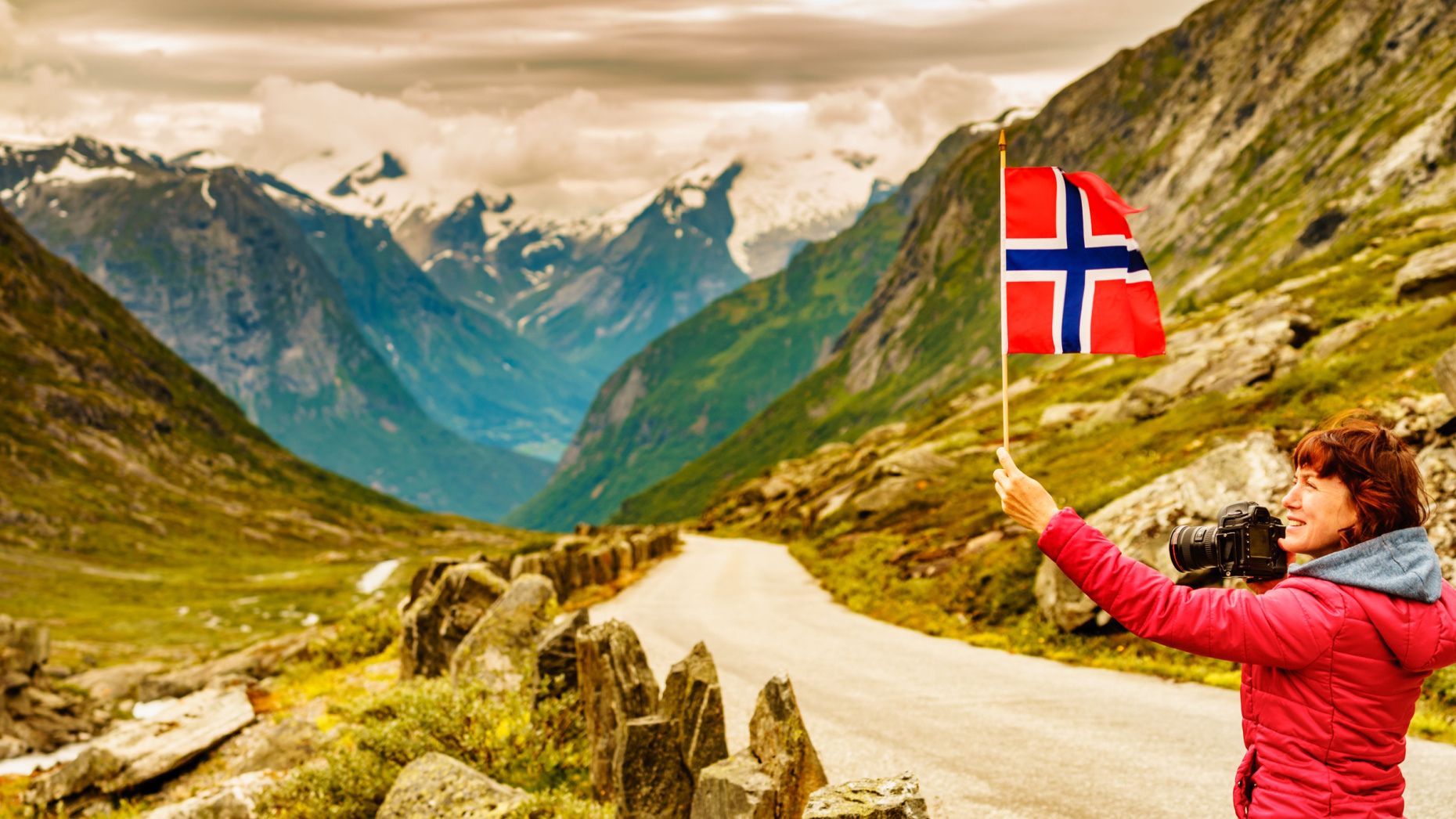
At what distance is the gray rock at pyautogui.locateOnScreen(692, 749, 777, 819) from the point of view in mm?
8688

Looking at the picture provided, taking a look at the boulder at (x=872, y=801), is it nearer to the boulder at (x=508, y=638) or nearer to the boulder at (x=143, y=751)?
the boulder at (x=508, y=638)

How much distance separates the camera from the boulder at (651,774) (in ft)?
34.8

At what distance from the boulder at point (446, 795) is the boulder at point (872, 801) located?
4.17 m

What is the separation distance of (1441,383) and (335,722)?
2064 centimetres

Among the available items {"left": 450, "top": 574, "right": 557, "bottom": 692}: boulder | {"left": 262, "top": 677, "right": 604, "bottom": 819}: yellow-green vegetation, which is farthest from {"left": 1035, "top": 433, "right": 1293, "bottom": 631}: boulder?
{"left": 262, "top": 677, "right": 604, "bottom": 819}: yellow-green vegetation

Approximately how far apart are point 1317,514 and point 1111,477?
26.3 m

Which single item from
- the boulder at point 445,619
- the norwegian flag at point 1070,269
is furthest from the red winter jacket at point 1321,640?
the boulder at point 445,619

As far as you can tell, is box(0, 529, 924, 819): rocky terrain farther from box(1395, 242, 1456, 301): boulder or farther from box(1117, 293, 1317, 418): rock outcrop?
box(1395, 242, 1456, 301): boulder

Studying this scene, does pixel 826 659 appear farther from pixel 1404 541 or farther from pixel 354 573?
pixel 354 573

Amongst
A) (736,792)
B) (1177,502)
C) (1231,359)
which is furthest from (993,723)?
(1231,359)

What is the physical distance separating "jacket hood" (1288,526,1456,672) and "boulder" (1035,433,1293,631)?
Answer: 52.2 feet

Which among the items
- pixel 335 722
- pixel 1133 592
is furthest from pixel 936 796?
pixel 335 722

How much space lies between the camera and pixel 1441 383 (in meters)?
18.0

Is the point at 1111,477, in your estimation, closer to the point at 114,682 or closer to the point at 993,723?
the point at 993,723
